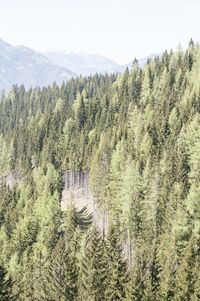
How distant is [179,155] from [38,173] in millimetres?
63970

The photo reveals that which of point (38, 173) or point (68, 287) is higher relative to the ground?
point (38, 173)

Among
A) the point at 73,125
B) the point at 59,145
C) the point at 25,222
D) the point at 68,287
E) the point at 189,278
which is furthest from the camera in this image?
the point at 73,125

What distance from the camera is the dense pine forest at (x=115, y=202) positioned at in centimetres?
6016

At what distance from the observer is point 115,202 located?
328ft

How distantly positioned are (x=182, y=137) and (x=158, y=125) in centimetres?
2111

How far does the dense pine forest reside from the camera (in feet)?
197

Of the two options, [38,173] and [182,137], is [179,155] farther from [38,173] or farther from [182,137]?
[38,173]

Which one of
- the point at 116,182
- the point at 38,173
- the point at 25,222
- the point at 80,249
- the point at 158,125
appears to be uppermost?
the point at 158,125

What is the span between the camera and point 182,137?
11669 centimetres

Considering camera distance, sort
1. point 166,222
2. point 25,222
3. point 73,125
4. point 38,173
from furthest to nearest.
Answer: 1. point 73,125
2. point 38,173
3. point 25,222
4. point 166,222

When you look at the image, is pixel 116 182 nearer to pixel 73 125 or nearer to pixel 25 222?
pixel 25 222

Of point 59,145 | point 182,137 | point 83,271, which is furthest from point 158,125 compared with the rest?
point 83,271

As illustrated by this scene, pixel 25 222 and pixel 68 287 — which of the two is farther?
pixel 25 222

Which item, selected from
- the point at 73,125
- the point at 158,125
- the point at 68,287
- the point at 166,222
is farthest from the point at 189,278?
the point at 73,125
